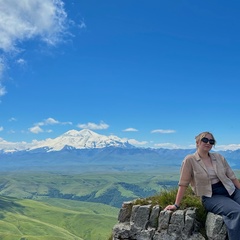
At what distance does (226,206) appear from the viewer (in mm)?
10375

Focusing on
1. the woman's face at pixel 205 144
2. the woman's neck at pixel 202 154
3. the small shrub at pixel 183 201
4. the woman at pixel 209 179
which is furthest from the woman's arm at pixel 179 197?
the woman's face at pixel 205 144

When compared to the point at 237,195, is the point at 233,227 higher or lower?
lower

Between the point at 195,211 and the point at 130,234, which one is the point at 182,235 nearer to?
the point at 195,211

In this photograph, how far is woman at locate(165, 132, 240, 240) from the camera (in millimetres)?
10961

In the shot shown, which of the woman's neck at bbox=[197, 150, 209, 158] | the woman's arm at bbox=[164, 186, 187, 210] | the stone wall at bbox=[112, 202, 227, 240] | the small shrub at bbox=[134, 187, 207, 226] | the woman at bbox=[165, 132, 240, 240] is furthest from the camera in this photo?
the small shrub at bbox=[134, 187, 207, 226]

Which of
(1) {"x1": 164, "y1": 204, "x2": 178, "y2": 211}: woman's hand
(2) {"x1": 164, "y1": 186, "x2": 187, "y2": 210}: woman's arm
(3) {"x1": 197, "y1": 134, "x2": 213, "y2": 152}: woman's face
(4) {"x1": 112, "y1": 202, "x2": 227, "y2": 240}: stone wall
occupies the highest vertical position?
(3) {"x1": 197, "y1": 134, "x2": 213, "y2": 152}: woman's face

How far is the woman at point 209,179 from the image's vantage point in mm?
10961

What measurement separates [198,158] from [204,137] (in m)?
0.75

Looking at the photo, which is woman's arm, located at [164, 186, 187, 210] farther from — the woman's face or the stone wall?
the woman's face

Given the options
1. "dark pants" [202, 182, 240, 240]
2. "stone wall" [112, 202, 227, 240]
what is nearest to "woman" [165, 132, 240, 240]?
"dark pants" [202, 182, 240, 240]

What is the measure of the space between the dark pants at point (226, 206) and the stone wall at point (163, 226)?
1.04 ft

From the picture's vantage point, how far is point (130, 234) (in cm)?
1225

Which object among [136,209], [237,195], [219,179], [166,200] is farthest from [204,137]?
[136,209]

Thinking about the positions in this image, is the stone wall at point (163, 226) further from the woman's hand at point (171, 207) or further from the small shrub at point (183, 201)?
the small shrub at point (183, 201)
